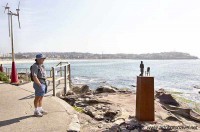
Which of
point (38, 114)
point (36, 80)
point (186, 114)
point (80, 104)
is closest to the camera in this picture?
point (36, 80)

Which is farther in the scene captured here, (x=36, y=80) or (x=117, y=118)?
(x=117, y=118)

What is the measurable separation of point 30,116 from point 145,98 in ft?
11.0

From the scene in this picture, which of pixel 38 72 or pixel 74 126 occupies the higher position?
pixel 38 72

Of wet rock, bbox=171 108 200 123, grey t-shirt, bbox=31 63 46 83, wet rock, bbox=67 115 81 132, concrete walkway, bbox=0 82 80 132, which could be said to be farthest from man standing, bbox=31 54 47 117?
wet rock, bbox=171 108 200 123

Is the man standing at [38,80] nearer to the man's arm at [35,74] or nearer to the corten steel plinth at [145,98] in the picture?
the man's arm at [35,74]

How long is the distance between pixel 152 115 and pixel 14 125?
3938mm

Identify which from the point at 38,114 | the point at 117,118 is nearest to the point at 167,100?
the point at 117,118

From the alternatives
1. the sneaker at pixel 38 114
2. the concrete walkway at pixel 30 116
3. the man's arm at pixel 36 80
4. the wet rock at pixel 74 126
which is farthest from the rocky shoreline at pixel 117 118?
the man's arm at pixel 36 80

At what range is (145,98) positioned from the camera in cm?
773

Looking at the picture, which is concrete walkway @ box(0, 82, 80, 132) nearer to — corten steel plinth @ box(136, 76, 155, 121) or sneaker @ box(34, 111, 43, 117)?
sneaker @ box(34, 111, 43, 117)

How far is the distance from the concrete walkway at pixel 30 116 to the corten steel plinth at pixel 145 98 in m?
1.99

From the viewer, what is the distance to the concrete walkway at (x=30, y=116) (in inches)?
244

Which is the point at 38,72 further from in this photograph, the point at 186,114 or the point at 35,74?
the point at 186,114

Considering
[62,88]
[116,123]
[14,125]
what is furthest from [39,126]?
[62,88]
